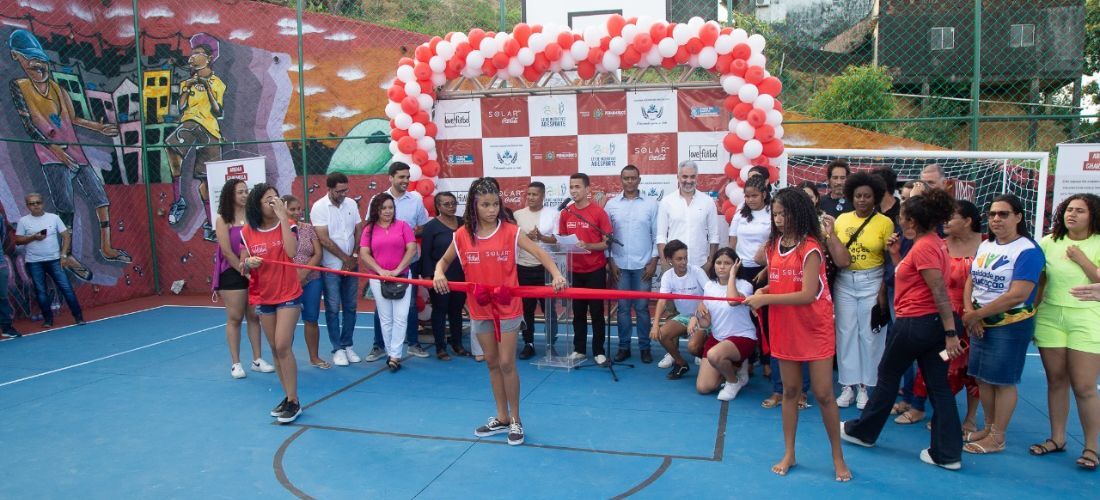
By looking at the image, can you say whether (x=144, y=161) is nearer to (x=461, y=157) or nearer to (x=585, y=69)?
(x=461, y=157)

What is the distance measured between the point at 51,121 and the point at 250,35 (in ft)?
10.1

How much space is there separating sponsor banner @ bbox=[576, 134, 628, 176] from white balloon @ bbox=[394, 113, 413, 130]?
6.24 ft

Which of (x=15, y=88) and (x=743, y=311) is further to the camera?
(x=15, y=88)

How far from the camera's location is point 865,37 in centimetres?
2012

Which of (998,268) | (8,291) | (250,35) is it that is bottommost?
(8,291)

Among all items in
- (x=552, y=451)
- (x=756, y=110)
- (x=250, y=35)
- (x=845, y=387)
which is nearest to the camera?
(x=552, y=451)

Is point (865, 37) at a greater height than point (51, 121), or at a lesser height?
greater

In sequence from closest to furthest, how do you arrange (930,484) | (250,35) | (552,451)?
(930,484), (552,451), (250,35)

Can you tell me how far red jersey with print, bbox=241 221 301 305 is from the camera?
5.36 m

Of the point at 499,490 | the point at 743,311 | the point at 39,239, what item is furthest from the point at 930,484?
the point at 39,239

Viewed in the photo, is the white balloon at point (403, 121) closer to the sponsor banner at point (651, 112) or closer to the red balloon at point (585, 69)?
the red balloon at point (585, 69)

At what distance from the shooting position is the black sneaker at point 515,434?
4.78 m

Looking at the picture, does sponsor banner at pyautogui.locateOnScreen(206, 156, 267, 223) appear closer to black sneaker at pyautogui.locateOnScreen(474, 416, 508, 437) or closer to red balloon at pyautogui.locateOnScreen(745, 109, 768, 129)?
black sneaker at pyautogui.locateOnScreen(474, 416, 508, 437)

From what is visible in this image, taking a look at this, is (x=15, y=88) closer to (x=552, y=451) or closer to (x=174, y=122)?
(x=174, y=122)
